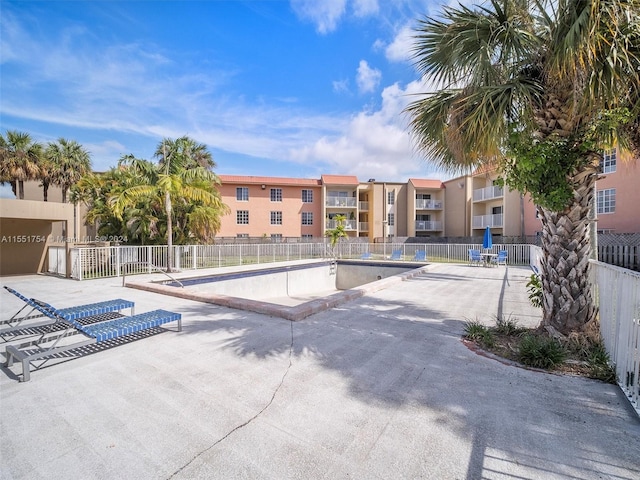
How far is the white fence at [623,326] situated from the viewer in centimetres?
307

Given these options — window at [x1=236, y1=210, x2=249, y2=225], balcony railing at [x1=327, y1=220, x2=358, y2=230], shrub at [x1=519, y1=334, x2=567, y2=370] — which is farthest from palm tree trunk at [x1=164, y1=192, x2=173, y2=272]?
balcony railing at [x1=327, y1=220, x2=358, y2=230]

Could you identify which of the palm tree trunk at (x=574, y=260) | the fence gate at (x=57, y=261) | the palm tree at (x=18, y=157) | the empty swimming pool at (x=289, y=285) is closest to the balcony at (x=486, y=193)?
the empty swimming pool at (x=289, y=285)

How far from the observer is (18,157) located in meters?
20.9

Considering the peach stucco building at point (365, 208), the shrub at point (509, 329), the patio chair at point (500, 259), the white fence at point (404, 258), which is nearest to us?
the white fence at point (404, 258)

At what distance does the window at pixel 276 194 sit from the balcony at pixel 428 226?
16.6 m

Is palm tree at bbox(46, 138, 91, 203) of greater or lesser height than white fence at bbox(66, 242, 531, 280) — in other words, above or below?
above

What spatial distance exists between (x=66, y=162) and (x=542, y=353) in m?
30.0

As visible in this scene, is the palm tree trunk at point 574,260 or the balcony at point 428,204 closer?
the palm tree trunk at point 574,260

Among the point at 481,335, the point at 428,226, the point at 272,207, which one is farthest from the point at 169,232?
the point at 428,226

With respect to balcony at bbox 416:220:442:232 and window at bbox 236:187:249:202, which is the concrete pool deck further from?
balcony at bbox 416:220:442:232

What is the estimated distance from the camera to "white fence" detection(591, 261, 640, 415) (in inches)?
121

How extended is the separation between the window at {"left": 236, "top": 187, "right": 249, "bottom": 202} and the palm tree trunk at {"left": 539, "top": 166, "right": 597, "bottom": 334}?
30.9m

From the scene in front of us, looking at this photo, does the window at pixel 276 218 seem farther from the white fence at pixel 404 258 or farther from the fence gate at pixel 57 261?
the fence gate at pixel 57 261

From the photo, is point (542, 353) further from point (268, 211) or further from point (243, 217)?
point (243, 217)
